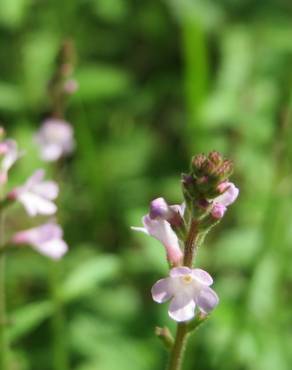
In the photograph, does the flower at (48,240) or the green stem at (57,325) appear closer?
the flower at (48,240)

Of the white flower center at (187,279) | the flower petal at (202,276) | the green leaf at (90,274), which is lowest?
the green leaf at (90,274)

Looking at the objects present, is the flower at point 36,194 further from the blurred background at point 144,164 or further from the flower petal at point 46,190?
the blurred background at point 144,164

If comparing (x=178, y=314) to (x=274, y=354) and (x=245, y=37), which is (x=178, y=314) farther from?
(x=245, y=37)

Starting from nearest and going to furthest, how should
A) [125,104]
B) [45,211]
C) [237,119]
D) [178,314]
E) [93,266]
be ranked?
[178,314]
[45,211]
[93,266]
[237,119]
[125,104]

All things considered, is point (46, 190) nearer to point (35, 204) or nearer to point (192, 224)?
point (35, 204)

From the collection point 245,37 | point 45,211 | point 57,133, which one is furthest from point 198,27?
point 45,211

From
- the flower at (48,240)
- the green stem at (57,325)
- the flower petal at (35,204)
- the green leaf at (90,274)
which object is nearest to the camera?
the flower petal at (35,204)

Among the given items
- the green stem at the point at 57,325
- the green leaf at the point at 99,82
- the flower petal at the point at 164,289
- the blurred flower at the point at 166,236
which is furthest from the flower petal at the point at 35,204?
the green leaf at the point at 99,82
